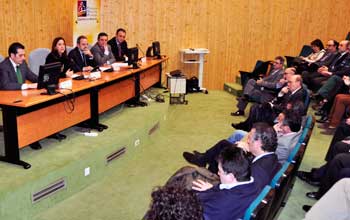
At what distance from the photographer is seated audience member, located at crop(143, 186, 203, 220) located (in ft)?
5.30

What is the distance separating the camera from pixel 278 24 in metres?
9.18

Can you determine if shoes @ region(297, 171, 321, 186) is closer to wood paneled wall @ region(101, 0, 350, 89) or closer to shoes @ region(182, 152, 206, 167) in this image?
shoes @ region(182, 152, 206, 167)

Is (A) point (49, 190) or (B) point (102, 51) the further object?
(B) point (102, 51)

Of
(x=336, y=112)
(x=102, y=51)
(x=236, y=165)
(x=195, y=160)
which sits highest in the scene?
(x=102, y=51)

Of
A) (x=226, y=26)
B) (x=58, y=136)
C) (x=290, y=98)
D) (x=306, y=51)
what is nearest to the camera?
(x=58, y=136)

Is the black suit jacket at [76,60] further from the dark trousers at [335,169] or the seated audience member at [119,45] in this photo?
the dark trousers at [335,169]

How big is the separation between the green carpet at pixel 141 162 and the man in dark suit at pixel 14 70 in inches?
27.6

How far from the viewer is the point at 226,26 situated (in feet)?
29.9

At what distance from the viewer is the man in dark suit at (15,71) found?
167 inches

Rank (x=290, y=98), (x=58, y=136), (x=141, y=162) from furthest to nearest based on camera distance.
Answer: (x=290, y=98) < (x=141, y=162) < (x=58, y=136)

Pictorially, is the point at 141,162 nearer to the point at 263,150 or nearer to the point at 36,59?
the point at 263,150

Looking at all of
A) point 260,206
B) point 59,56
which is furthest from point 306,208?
point 59,56

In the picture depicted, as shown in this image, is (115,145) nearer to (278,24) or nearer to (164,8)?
(164,8)

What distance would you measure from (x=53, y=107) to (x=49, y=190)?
102cm
